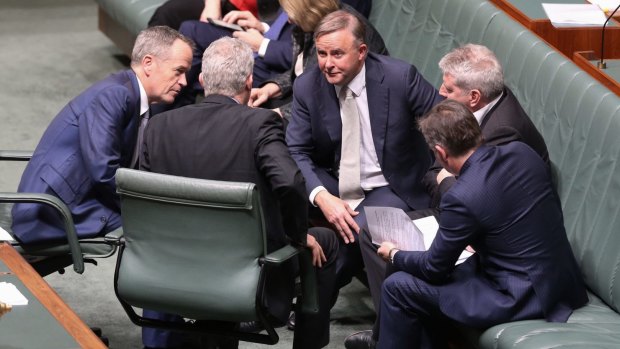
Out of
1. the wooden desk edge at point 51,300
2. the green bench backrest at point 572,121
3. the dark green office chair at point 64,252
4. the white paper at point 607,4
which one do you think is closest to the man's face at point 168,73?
the dark green office chair at point 64,252

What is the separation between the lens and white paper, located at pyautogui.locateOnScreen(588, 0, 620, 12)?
194 inches

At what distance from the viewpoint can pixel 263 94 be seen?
520 cm

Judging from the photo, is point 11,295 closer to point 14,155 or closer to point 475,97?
point 14,155

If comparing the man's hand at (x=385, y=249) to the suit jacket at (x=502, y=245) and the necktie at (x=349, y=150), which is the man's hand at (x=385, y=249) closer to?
the suit jacket at (x=502, y=245)

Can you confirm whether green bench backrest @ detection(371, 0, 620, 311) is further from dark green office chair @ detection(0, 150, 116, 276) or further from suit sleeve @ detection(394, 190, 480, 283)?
dark green office chair @ detection(0, 150, 116, 276)

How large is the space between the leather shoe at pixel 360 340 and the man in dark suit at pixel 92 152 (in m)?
0.93

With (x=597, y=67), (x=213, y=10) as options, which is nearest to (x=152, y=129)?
(x=597, y=67)

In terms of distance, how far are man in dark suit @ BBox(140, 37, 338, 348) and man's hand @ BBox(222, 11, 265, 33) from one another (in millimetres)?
1859

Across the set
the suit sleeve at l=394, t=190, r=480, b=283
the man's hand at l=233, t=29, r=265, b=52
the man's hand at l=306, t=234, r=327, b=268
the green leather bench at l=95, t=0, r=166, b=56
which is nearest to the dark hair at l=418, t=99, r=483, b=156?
the suit sleeve at l=394, t=190, r=480, b=283

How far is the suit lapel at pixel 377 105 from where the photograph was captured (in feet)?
14.5

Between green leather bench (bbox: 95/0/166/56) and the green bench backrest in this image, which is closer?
the green bench backrest

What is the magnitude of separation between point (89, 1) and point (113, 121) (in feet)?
15.4

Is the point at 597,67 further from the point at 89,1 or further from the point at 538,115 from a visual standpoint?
the point at 89,1

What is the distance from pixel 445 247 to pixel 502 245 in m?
0.17
